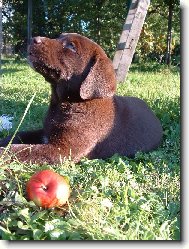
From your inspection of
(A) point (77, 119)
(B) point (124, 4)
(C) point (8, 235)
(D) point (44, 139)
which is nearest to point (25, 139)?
(D) point (44, 139)

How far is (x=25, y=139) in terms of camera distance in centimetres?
389

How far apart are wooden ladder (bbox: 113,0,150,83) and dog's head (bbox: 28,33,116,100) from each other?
3.10 metres

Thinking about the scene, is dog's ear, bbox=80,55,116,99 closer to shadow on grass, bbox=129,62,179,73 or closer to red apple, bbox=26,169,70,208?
red apple, bbox=26,169,70,208

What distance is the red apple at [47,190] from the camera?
8.11 feet

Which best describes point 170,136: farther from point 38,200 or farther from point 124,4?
point 124,4

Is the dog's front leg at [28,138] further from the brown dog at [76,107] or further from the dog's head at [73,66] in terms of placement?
the dog's head at [73,66]

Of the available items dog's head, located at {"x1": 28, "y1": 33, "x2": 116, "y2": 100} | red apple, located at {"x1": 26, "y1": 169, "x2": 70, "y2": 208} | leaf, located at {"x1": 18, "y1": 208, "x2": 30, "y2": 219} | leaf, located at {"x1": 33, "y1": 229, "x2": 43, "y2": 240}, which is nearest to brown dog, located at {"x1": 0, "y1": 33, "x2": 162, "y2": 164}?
dog's head, located at {"x1": 28, "y1": 33, "x2": 116, "y2": 100}

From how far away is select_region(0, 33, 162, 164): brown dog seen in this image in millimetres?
3430

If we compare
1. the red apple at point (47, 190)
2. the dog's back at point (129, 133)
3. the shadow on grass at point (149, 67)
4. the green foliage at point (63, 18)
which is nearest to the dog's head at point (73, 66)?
the dog's back at point (129, 133)

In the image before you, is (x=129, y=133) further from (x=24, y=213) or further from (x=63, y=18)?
(x=24, y=213)

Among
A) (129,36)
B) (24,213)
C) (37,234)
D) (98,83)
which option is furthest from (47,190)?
(129,36)

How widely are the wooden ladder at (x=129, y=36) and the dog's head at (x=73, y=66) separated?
3.10 m

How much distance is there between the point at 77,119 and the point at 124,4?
3259mm

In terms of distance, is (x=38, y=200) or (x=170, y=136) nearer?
(x=38, y=200)
